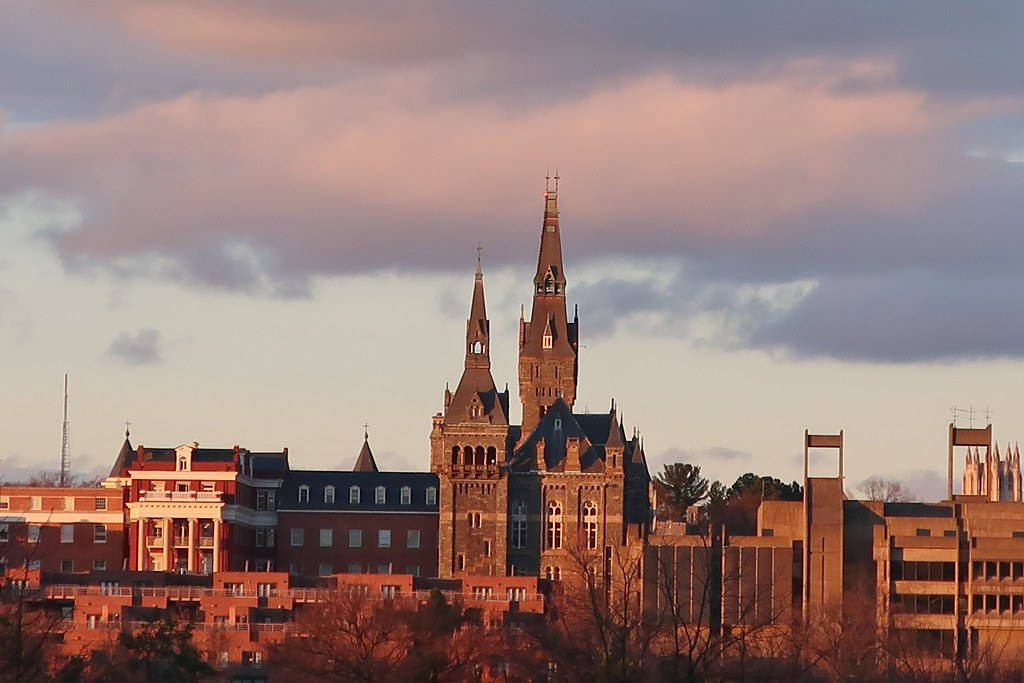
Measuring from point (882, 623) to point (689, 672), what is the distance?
Result: 260 feet

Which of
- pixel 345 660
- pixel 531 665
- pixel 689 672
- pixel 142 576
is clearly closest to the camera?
pixel 689 672

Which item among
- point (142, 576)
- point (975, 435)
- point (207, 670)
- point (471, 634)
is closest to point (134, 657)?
point (207, 670)

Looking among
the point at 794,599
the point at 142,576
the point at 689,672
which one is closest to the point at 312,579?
the point at 142,576

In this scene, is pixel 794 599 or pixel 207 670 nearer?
pixel 207 670

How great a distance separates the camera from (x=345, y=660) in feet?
456

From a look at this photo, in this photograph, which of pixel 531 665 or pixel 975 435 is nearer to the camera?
pixel 531 665

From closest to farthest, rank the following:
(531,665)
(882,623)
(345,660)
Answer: (345,660) < (531,665) < (882,623)

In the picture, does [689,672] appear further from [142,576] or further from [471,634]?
[142,576]

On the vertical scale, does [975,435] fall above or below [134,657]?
above

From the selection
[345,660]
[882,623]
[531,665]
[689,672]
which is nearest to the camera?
[689,672]

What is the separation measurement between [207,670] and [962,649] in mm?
56854

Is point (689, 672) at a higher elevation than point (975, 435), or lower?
lower

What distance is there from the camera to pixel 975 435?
7608 inches

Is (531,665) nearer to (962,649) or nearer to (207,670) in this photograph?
(207,670)
